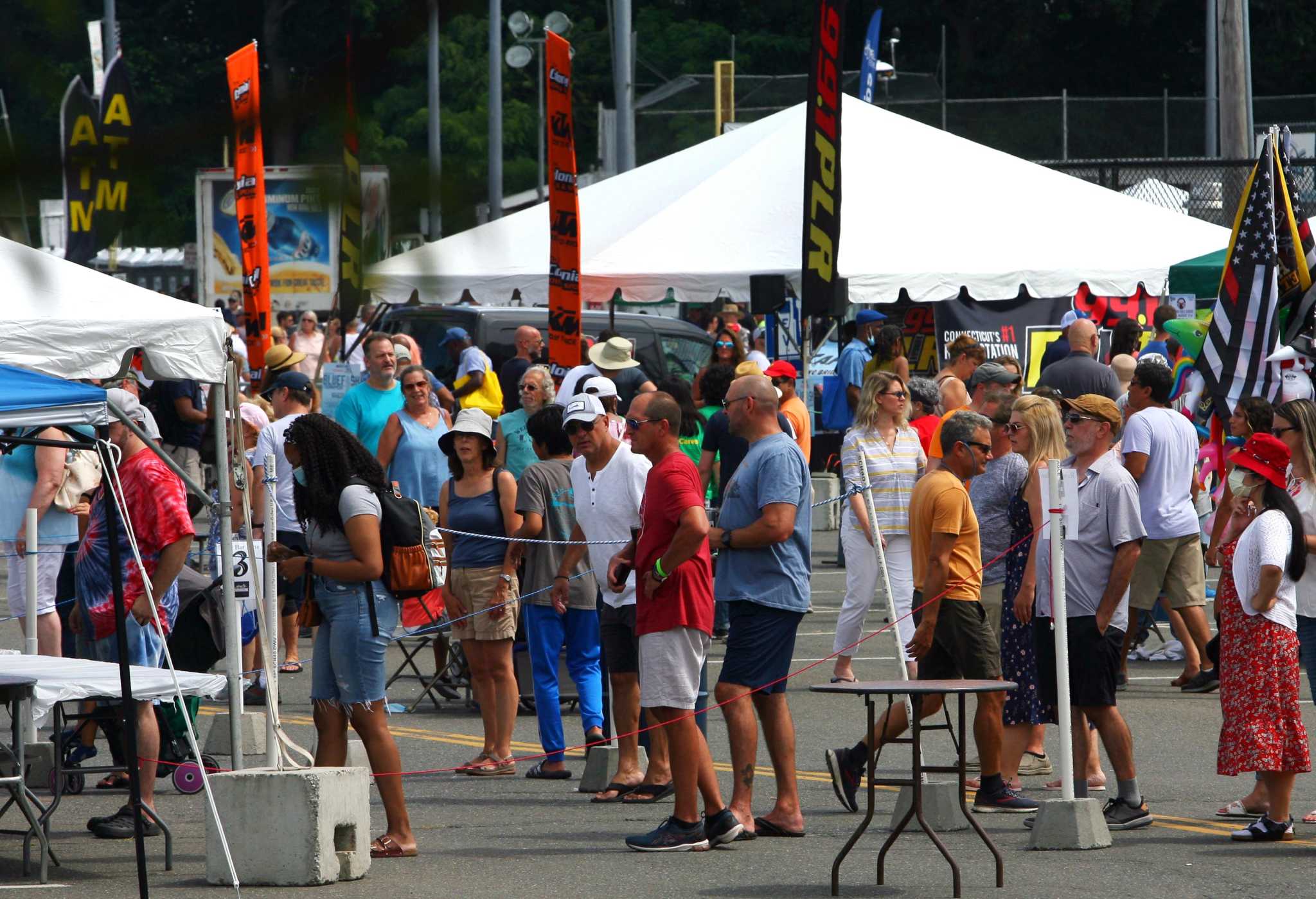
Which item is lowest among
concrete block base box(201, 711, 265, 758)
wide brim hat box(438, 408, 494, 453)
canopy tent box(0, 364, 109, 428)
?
concrete block base box(201, 711, 265, 758)

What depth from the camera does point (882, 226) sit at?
58.9 feet

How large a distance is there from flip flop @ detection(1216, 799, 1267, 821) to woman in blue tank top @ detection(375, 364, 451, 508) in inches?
225

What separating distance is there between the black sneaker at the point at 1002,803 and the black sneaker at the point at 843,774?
539 millimetres

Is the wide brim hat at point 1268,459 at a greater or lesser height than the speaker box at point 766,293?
lesser

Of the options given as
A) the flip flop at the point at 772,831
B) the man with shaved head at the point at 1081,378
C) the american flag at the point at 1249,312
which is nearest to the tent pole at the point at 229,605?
the flip flop at the point at 772,831

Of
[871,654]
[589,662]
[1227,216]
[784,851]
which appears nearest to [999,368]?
[871,654]

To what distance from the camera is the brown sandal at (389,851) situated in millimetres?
7383

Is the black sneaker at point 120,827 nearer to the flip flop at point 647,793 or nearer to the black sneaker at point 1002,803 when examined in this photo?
the flip flop at point 647,793

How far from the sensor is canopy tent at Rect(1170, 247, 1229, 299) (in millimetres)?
16406

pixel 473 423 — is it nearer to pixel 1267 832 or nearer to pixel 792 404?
pixel 1267 832

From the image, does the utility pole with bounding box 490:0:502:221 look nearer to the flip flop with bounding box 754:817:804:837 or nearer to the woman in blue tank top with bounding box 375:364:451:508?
the flip flop with bounding box 754:817:804:837

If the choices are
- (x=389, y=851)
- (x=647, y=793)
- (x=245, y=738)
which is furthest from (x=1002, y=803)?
(x=245, y=738)

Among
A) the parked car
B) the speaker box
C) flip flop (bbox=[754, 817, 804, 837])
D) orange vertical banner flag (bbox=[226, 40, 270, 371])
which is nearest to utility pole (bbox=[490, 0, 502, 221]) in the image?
orange vertical banner flag (bbox=[226, 40, 270, 371])

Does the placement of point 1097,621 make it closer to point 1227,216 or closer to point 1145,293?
point 1145,293
